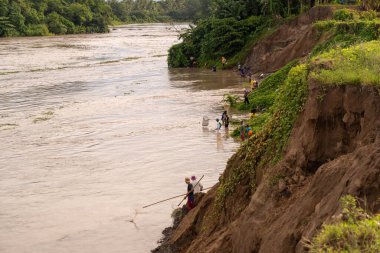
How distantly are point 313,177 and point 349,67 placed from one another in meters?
1.89

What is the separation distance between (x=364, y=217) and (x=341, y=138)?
2750 mm

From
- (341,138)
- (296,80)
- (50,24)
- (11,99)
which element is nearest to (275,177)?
(341,138)

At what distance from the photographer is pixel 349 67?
7961mm

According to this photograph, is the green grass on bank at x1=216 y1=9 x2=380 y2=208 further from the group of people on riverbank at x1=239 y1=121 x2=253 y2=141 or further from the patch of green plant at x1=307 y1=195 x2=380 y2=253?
the group of people on riverbank at x1=239 y1=121 x2=253 y2=141

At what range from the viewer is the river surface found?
1385 cm

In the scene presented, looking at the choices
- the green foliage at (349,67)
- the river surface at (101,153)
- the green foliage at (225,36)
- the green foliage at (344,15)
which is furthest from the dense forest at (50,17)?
the green foliage at (349,67)

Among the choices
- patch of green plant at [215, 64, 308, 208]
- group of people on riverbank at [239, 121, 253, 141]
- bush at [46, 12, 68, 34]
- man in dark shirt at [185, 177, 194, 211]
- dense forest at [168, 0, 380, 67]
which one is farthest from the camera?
bush at [46, 12, 68, 34]

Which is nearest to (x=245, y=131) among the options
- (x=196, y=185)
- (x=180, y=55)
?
(x=196, y=185)

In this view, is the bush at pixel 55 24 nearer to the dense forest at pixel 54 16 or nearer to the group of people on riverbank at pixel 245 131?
the dense forest at pixel 54 16

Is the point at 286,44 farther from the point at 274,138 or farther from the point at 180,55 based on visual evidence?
the point at 274,138

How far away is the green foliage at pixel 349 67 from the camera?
739cm

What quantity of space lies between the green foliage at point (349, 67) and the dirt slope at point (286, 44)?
25.1 metres

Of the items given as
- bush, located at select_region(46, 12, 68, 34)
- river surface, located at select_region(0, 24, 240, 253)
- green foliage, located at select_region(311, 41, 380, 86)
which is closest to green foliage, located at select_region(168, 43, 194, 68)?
river surface, located at select_region(0, 24, 240, 253)

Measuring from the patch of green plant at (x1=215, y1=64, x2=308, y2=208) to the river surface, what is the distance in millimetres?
3895
